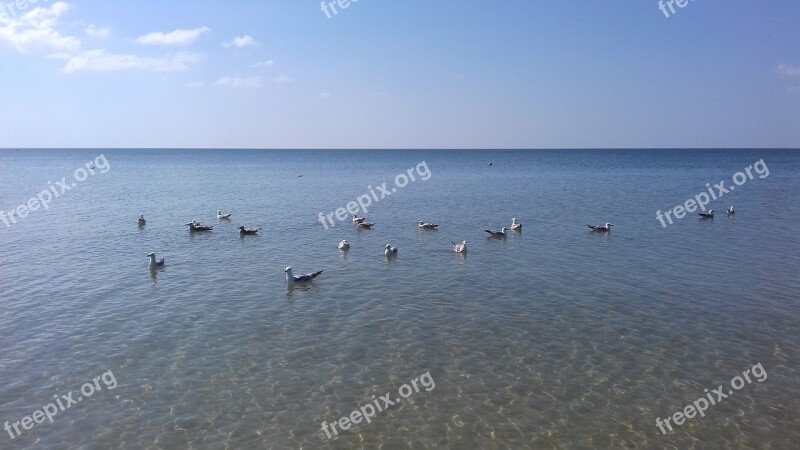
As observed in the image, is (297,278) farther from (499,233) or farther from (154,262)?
(499,233)

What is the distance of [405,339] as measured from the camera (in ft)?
60.5

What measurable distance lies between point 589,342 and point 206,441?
1274 cm
